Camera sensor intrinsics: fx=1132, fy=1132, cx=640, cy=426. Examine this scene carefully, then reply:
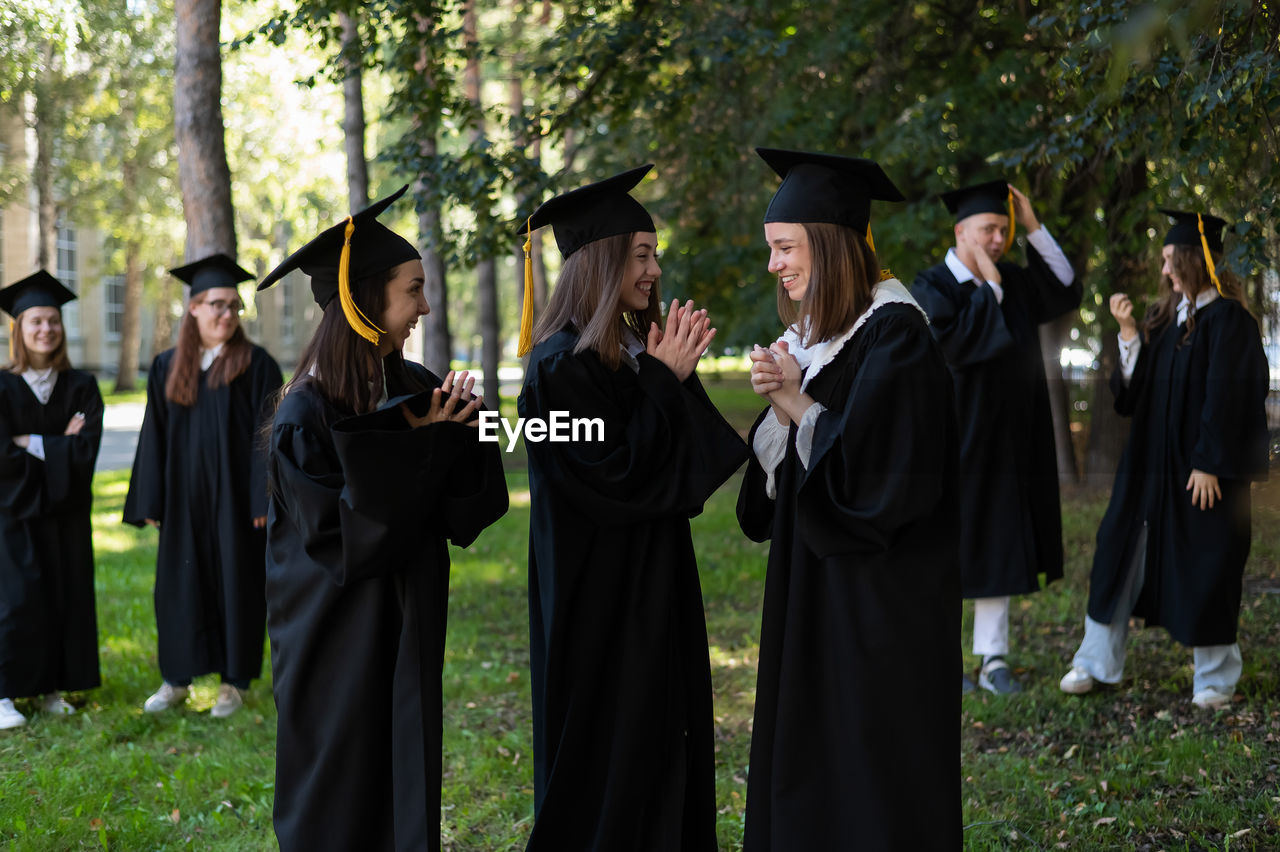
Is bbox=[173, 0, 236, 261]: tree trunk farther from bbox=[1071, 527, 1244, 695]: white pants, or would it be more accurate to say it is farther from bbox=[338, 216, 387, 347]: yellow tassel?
bbox=[1071, 527, 1244, 695]: white pants

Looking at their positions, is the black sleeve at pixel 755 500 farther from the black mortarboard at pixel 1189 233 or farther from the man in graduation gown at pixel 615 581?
the black mortarboard at pixel 1189 233

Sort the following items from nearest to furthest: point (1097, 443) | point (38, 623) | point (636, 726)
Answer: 1. point (636, 726)
2. point (38, 623)
3. point (1097, 443)

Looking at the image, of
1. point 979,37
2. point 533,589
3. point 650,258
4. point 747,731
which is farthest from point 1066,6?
point 979,37

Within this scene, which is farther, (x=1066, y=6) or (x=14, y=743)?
(x=14, y=743)

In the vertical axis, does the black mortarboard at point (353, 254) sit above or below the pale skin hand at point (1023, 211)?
below

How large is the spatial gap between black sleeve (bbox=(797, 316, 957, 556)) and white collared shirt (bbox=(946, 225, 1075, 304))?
2.95 meters

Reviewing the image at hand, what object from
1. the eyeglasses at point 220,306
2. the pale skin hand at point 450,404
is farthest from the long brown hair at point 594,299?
the eyeglasses at point 220,306

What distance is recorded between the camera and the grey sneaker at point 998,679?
18.7 feet

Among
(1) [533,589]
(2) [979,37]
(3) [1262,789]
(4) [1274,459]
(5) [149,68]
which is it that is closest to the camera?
(1) [533,589]

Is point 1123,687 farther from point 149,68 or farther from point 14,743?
point 149,68

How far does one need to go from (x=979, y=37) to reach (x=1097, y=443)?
4260mm

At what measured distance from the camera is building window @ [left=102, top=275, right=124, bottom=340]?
36188mm

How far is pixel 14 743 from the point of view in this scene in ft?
17.4

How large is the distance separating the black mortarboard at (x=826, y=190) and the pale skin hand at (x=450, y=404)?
0.99m
